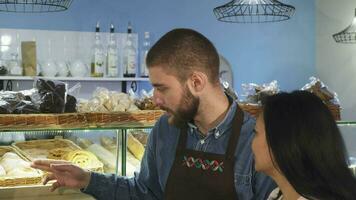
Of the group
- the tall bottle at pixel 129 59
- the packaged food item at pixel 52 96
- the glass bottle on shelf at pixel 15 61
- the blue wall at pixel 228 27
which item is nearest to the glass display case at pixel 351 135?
the packaged food item at pixel 52 96

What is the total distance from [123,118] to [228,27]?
3.74 meters

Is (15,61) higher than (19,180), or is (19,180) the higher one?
(15,61)

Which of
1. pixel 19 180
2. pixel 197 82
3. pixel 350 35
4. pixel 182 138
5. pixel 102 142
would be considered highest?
pixel 350 35

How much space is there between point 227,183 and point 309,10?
482cm

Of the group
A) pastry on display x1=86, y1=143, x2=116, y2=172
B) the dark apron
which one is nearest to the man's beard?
the dark apron

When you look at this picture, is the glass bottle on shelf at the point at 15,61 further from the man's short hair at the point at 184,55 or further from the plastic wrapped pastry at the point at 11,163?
the man's short hair at the point at 184,55

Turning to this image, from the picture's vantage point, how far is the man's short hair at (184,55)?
166 cm

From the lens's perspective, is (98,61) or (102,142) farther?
(98,61)

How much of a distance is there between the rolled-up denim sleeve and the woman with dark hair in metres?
0.68

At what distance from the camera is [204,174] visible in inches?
65.2

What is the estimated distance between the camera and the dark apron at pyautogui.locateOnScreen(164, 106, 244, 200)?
164 cm

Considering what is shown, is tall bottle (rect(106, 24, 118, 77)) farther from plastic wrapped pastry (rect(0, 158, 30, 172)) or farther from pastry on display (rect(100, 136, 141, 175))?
plastic wrapped pastry (rect(0, 158, 30, 172))

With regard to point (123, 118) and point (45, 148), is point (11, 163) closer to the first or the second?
point (45, 148)

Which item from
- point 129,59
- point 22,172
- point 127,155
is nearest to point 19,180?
point 22,172
